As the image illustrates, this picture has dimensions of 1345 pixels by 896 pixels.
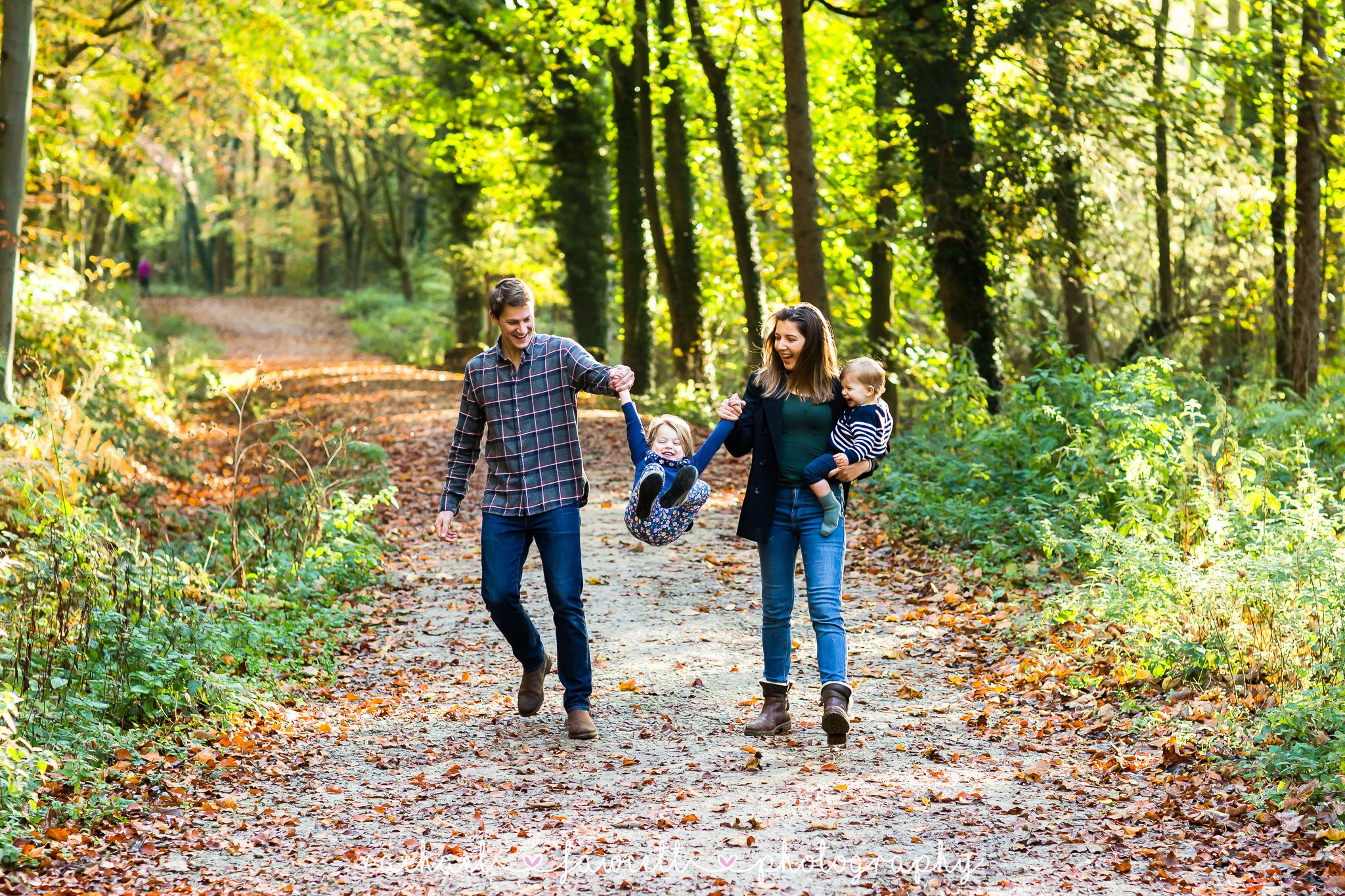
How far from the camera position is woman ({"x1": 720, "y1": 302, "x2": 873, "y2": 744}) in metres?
5.71

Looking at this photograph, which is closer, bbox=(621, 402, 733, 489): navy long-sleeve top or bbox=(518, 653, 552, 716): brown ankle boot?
bbox=(621, 402, 733, 489): navy long-sleeve top

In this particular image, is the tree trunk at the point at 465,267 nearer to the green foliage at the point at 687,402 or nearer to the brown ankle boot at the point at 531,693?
the green foliage at the point at 687,402

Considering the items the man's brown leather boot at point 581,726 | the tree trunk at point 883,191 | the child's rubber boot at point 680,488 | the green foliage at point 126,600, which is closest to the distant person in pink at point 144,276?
the tree trunk at point 883,191

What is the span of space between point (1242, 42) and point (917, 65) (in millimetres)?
3547

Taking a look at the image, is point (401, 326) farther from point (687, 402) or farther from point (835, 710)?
point (835, 710)

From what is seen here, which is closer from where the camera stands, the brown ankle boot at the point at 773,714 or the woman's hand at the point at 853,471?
the woman's hand at the point at 853,471

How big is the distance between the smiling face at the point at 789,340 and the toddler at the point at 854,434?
0.84 ft

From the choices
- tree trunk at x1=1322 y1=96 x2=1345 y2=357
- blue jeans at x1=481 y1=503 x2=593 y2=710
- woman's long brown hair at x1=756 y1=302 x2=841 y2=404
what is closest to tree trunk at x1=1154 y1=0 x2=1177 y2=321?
tree trunk at x1=1322 y1=96 x2=1345 y2=357

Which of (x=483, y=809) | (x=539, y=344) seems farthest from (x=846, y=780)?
(x=539, y=344)

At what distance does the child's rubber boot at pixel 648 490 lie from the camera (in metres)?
5.57

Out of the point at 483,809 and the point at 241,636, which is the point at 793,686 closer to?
the point at 483,809

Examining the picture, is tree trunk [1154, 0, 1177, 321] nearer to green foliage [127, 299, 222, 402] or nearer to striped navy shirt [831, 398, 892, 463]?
striped navy shirt [831, 398, 892, 463]

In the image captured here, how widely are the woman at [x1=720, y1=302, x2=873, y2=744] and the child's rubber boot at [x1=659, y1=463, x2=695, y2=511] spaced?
0.96 ft

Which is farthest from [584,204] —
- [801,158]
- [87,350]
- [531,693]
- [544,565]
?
[544,565]
